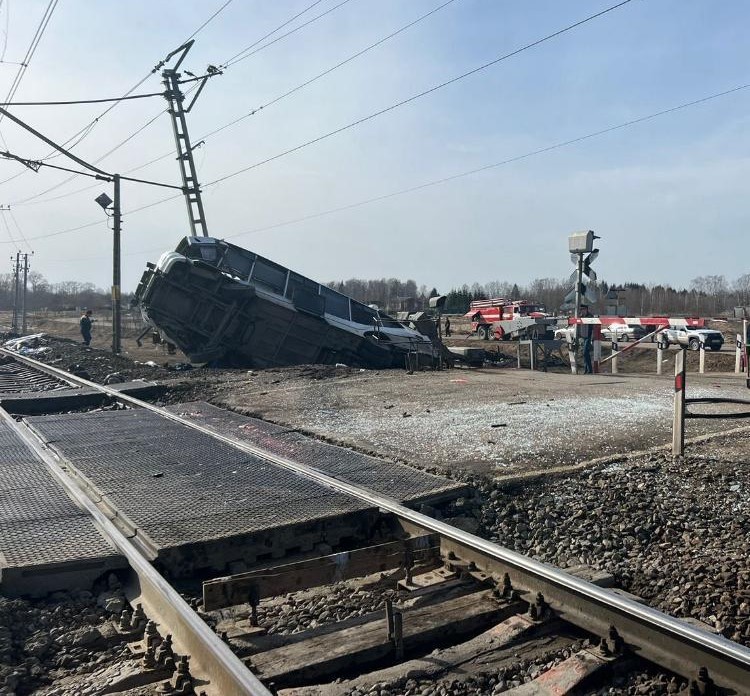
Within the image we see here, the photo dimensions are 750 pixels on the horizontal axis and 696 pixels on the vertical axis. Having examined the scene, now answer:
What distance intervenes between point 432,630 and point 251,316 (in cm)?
1694

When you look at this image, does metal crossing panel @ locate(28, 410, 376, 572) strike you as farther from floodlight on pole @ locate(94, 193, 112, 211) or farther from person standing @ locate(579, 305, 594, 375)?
floodlight on pole @ locate(94, 193, 112, 211)

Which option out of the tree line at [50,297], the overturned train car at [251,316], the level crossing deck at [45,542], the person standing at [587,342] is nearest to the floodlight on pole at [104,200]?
the overturned train car at [251,316]

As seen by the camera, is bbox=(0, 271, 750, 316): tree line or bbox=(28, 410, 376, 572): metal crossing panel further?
bbox=(0, 271, 750, 316): tree line

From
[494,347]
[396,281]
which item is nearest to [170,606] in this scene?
[494,347]

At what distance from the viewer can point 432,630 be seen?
3.62 meters

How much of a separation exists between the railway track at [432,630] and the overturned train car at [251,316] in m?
15.5

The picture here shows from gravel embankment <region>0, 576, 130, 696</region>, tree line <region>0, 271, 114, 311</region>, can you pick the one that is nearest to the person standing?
gravel embankment <region>0, 576, 130, 696</region>

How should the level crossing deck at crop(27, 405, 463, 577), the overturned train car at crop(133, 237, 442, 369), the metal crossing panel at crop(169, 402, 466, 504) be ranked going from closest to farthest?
the level crossing deck at crop(27, 405, 463, 577)
the metal crossing panel at crop(169, 402, 466, 504)
the overturned train car at crop(133, 237, 442, 369)

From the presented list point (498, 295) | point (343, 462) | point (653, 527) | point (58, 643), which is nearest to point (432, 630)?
point (58, 643)

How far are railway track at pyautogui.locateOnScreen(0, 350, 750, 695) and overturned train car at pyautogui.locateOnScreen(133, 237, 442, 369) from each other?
1550cm

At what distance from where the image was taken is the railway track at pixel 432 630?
125 inches

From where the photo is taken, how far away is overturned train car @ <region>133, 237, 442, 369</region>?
65.2 ft

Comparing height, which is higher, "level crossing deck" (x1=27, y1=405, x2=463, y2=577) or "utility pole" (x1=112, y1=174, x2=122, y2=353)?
"utility pole" (x1=112, y1=174, x2=122, y2=353)

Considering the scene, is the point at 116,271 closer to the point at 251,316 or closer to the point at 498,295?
the point at 251,316
